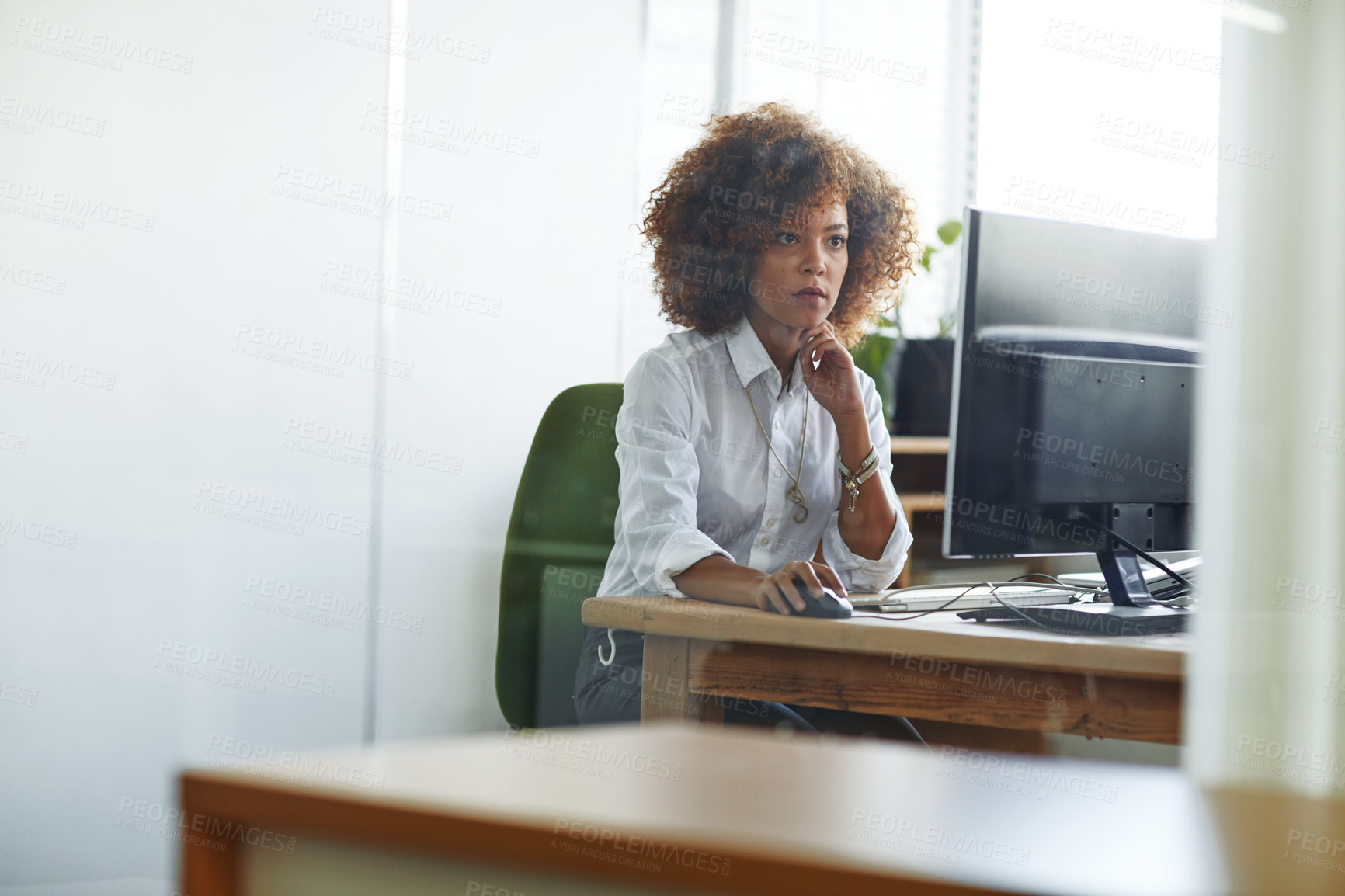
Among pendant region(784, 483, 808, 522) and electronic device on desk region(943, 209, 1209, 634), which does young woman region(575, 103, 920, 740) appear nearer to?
pendant region(784, 483, 808, 522)

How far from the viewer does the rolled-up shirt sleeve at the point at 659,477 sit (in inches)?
56.1

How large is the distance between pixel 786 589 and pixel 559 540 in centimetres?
74

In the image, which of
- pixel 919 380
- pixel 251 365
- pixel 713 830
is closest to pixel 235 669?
pixel 251 365

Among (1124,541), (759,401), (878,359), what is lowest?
(1124,541)

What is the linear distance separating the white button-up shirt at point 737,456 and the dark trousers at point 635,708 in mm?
87

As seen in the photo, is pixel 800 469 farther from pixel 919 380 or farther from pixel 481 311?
pixel 919 380

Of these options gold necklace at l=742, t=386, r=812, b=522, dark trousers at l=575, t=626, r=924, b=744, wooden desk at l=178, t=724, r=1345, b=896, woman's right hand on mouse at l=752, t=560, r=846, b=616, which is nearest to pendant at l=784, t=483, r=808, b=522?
gold necklace at l=742, t=386, r=812, b=522

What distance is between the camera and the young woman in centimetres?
152

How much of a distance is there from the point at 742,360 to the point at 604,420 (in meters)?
0.28

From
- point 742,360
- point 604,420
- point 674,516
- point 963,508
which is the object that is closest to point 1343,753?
point 963,508

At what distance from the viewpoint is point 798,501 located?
1.67 metres

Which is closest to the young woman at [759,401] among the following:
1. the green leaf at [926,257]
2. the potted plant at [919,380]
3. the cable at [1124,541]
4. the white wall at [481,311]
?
the cable at [1124,541]

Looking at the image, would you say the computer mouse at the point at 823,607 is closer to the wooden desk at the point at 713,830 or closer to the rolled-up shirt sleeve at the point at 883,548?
the rolled-up shirt sleeve at the point at 883,548

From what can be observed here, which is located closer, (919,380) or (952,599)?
(952,599)
